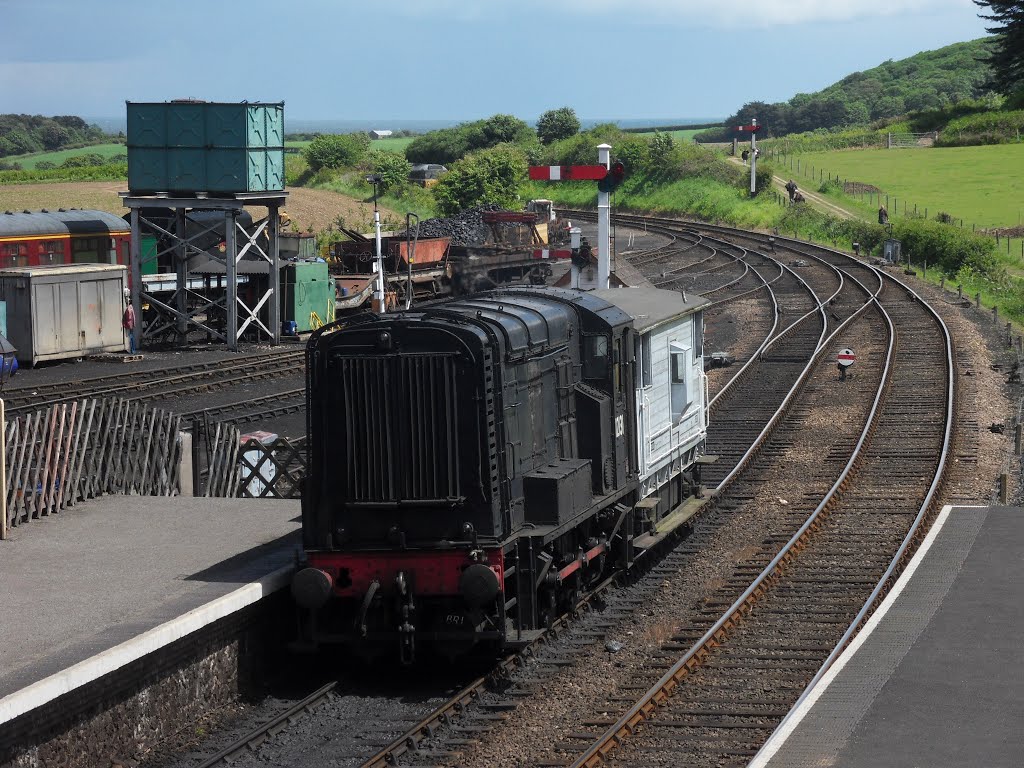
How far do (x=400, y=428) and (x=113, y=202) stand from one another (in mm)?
60252

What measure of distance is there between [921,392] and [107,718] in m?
22.6

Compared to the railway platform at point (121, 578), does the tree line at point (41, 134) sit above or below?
above

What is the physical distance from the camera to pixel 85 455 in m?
16.8

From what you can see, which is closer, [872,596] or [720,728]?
[720,728]

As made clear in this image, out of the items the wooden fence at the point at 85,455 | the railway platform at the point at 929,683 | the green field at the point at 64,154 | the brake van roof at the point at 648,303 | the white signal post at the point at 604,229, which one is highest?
the green field at the point at 64,154

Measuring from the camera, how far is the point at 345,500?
13156 millimetres

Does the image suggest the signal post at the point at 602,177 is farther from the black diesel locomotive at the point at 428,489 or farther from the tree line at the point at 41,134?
the tree line at the point at 41,134

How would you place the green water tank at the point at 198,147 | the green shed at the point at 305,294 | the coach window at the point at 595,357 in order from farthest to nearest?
the green shed at the point at 305,294
the green water tank at the point at 198,147
the coach window at the point at 595,357

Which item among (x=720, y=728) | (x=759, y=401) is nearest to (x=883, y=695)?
(x=720, y=728)

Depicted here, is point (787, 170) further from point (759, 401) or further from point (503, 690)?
point (503, 690)

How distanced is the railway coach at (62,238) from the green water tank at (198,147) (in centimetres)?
339

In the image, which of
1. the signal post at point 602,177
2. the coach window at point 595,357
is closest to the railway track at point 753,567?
the coach window at point 595,357

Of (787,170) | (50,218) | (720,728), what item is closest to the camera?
(720,728)

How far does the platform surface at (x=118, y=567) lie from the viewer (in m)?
11.4
